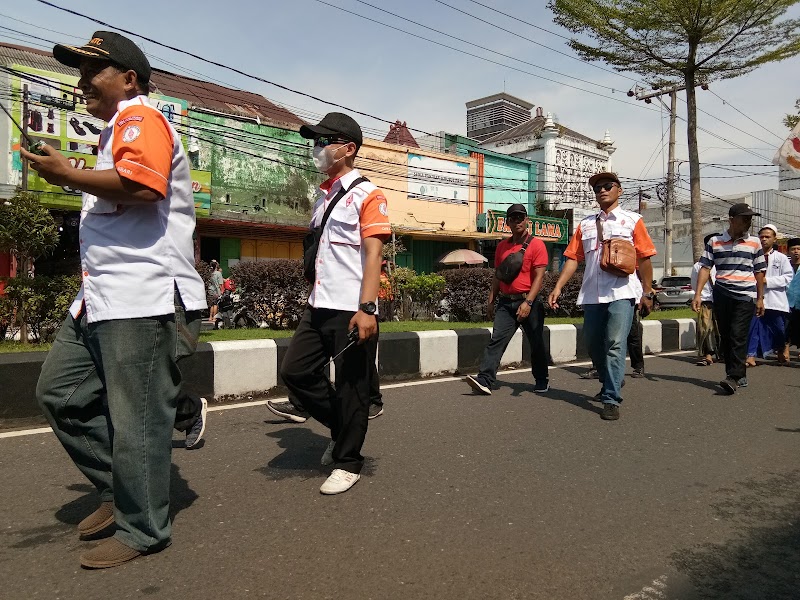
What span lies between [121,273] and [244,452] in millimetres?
1746

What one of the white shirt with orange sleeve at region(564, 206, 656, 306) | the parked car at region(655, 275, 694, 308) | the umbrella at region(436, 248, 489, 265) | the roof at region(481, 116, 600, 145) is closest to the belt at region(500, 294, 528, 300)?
the white shirt with orange sleeve at region(564, 206, 656, 306)

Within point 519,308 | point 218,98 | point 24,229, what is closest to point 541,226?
point 218,98

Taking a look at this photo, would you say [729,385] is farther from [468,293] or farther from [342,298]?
[468,293]

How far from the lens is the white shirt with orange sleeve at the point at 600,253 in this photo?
5.08 meters

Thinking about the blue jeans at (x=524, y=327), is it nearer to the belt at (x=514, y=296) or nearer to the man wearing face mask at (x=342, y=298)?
the belt at (x=514, y=296)

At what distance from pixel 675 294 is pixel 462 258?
25.1ft

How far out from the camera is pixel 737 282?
Result: 6.30 m

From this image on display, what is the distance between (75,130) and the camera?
1694 cm

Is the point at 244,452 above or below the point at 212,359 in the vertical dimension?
below

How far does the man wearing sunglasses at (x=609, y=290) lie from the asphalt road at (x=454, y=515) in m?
0.48

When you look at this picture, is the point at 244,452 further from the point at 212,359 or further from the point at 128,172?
the point at 128,172

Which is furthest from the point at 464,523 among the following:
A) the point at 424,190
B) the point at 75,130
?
the point at 424,190

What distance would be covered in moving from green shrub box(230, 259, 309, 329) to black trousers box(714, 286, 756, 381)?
5437 millimetres

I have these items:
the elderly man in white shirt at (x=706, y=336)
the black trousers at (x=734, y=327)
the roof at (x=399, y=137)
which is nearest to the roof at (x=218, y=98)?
the roof at (x=399, y=137)
